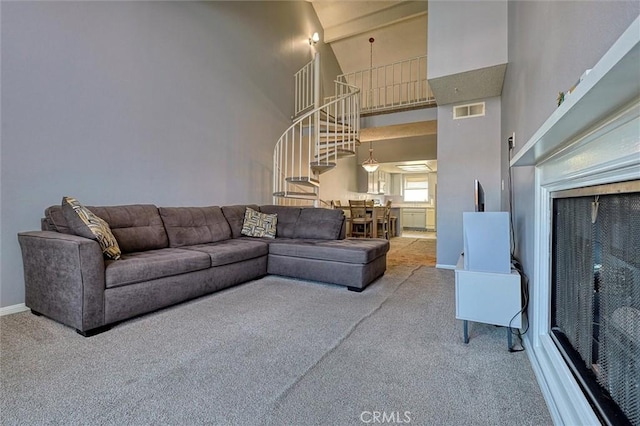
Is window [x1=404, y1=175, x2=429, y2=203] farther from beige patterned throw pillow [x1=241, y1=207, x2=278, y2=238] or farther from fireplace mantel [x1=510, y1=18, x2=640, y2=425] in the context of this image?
fireplace mantel [x1=510, y1=18, x2=640, y2=425]

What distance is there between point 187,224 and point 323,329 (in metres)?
2.19

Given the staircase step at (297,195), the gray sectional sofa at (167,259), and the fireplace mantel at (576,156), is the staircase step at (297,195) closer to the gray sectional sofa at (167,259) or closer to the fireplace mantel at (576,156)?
the gray sectional sofa at (167,259)

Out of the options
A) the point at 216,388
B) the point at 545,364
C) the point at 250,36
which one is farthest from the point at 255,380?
the point at 250,36

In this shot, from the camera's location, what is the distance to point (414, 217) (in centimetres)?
1116

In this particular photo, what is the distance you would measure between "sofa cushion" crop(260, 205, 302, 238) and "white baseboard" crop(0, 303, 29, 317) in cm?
258

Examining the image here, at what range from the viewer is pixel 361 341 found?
6.36ft

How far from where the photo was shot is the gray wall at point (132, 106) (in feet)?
8.23

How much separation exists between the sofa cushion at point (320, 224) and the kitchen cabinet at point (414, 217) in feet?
25.2

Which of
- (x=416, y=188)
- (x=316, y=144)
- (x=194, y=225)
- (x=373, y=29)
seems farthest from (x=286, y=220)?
(x=416, y=188)

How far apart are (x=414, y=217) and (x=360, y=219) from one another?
500cm

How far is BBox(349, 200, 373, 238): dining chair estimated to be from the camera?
687 centimetres

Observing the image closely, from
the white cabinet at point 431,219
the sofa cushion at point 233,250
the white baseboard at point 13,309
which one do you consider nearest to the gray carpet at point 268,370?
the white baseboard at point 13,309

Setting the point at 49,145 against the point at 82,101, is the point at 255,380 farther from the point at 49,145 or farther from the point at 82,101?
the point at 82,101

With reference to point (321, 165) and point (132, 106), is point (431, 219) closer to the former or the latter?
point (321, 165)
